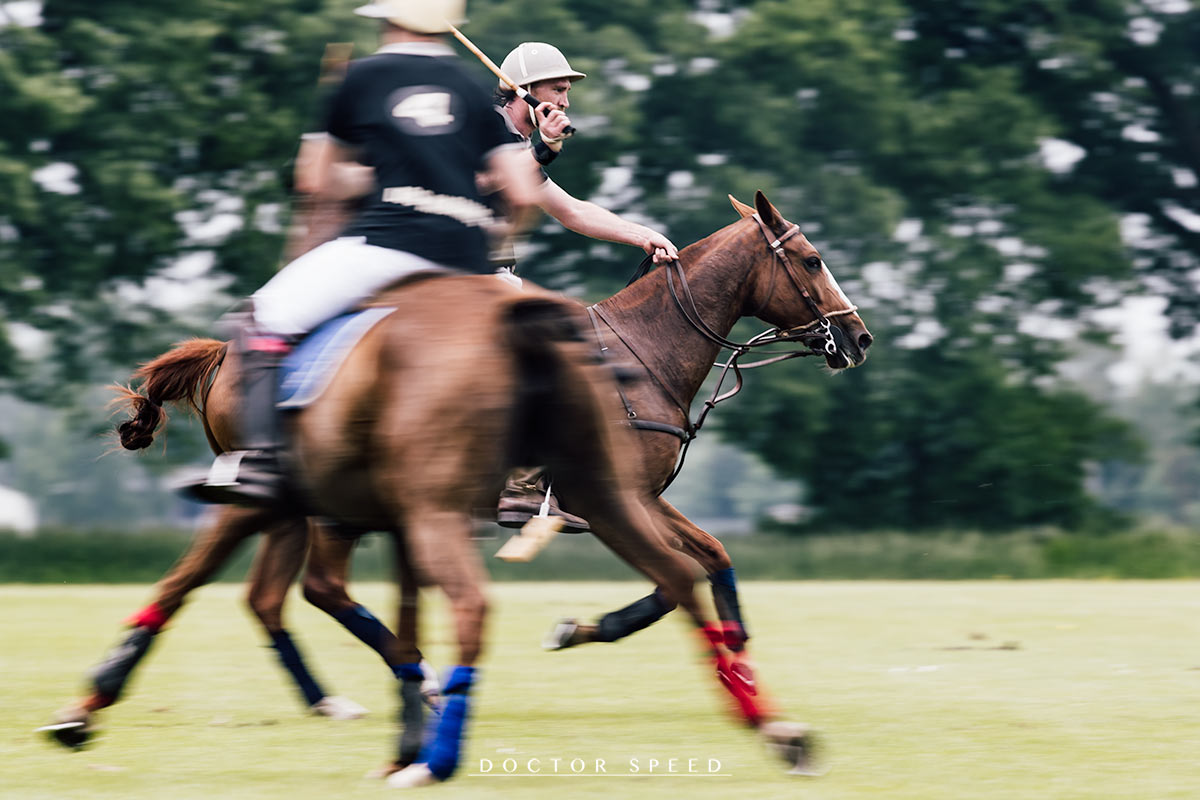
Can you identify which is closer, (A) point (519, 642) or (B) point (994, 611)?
(A) point (519, 642)

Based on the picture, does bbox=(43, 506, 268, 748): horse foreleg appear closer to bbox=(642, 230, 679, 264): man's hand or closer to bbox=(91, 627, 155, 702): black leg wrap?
bbox=(91, 627, 155, 702): black leg wrap

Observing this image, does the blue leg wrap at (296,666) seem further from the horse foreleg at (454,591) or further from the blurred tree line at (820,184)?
the blurred tree line at (820,184)

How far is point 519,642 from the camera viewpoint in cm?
1053

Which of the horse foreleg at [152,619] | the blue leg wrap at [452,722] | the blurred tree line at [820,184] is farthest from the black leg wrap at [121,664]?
the blurred tree line at [820,184]

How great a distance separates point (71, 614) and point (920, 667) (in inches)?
296

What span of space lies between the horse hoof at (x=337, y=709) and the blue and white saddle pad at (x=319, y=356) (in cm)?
222

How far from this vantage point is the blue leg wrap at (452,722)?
15.2 ft

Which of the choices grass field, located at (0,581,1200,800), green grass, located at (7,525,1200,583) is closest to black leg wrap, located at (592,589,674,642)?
grass field, located at (0,581,1200,800)

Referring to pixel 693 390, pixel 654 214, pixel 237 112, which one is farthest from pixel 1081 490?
pixel 693 390

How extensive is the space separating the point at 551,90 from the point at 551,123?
1.06m

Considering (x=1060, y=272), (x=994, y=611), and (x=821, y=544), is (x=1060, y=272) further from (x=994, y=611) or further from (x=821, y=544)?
(x=994, y=611)

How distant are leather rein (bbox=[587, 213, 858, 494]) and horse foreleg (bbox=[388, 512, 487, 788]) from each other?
8.08 ft

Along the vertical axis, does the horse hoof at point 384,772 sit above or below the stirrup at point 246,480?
below

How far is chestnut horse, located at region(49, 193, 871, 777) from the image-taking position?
23.0 ft
